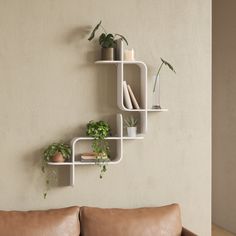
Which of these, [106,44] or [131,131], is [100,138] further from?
[106,44]

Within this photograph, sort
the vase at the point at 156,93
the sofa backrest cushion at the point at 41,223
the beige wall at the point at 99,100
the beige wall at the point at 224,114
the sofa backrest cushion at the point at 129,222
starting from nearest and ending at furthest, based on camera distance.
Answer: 1. the sofa backrest cushion at the point at 41,223
2. the sofa backrest cushion at the point at 129,222
3. the beige wall at the point at 99,100
4. the vase at the point at 156,93
5. the beige wall at the point at 224,114

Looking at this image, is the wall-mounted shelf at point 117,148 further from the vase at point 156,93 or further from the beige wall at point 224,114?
the beige wall at point 224,114

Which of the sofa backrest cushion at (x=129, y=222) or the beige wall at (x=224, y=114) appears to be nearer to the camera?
the sofa backrest cushion at (x=129, y=222)

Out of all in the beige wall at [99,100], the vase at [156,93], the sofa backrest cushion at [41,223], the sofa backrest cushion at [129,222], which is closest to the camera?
the sofa backrest cushion at [41,223]

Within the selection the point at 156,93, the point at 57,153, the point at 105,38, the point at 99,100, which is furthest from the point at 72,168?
the point at 105,38

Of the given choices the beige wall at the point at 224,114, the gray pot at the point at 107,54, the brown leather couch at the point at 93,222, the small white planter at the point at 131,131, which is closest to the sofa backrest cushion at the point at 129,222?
the brown leather couch at the point at 93,222

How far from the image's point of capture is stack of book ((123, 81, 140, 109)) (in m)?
3.72

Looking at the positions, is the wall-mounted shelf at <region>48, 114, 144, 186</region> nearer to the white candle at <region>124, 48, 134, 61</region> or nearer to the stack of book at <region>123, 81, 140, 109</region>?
the stack of book at <region>123, 81, 140, 109</region>

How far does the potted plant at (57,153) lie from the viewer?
3623mm

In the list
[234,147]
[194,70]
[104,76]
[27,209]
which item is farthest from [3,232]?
[234,147]

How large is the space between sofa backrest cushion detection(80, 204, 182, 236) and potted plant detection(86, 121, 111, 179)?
316 millimetres

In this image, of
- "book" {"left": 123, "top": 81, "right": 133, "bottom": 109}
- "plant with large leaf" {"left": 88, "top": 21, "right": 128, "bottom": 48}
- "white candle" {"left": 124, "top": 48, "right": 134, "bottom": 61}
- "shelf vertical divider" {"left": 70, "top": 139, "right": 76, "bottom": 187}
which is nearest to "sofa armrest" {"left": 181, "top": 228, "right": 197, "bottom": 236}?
"shelf vertical divider" {"left": 70, "top": 139, "right": 76, "bottom": 187}

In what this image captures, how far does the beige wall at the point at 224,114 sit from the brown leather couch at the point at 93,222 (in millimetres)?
2628

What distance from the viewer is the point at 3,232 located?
11.1 feet
